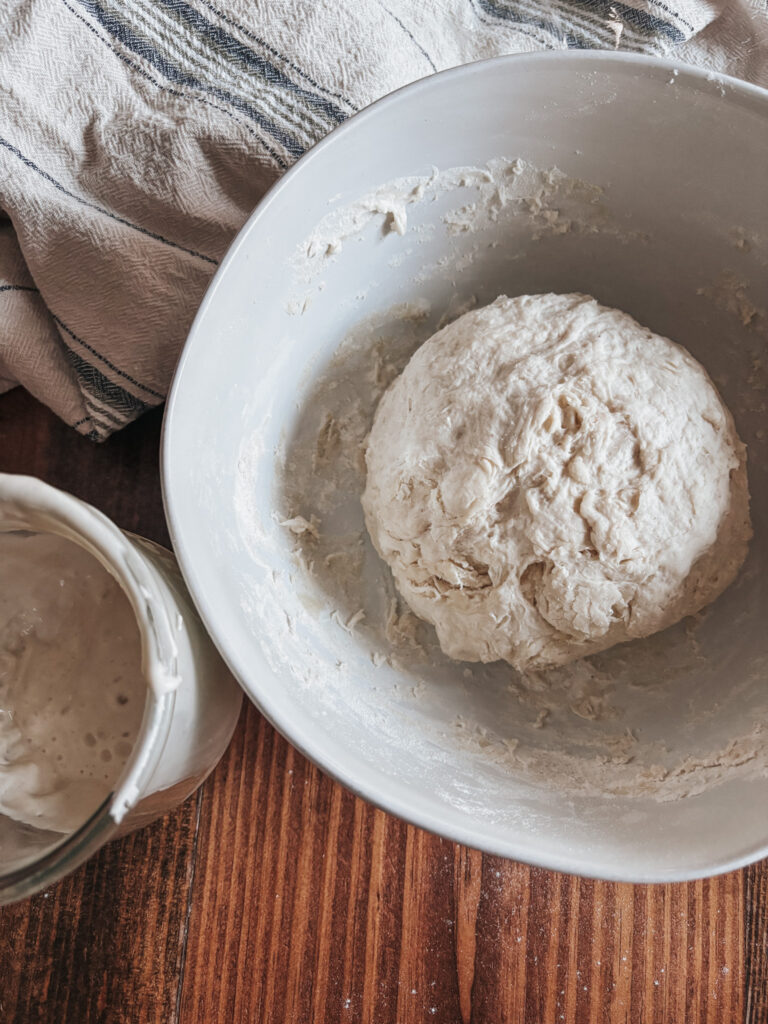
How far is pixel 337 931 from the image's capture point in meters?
0.99

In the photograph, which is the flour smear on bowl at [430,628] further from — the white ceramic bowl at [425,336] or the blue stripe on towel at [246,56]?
the blue stripe on towel at [246,56]

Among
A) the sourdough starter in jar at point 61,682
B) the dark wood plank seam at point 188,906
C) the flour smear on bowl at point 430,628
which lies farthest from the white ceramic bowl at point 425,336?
the dark wood plank seam at point 188,906

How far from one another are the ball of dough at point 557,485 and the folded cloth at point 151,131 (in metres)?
0.32

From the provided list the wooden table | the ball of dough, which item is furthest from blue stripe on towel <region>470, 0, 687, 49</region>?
the wooden table

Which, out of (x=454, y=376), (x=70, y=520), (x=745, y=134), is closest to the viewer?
(x=70, y=520)

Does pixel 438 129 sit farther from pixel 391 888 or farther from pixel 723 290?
pixel 391 888

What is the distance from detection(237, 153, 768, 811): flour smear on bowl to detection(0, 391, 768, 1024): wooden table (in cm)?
Answer: 17

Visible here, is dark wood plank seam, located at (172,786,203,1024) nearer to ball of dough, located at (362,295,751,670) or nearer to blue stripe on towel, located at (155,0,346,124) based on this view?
ball of dough, located at (362,295,751,670)

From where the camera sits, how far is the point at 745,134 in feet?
2.68

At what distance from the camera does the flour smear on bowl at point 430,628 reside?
2.93 ft

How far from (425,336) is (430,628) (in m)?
0.40

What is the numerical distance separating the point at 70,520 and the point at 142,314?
1.20 feet

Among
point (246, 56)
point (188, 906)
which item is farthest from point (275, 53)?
point (188, 906)

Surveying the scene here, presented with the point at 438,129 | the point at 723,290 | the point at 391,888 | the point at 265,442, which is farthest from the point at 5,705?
the point at 723,290
